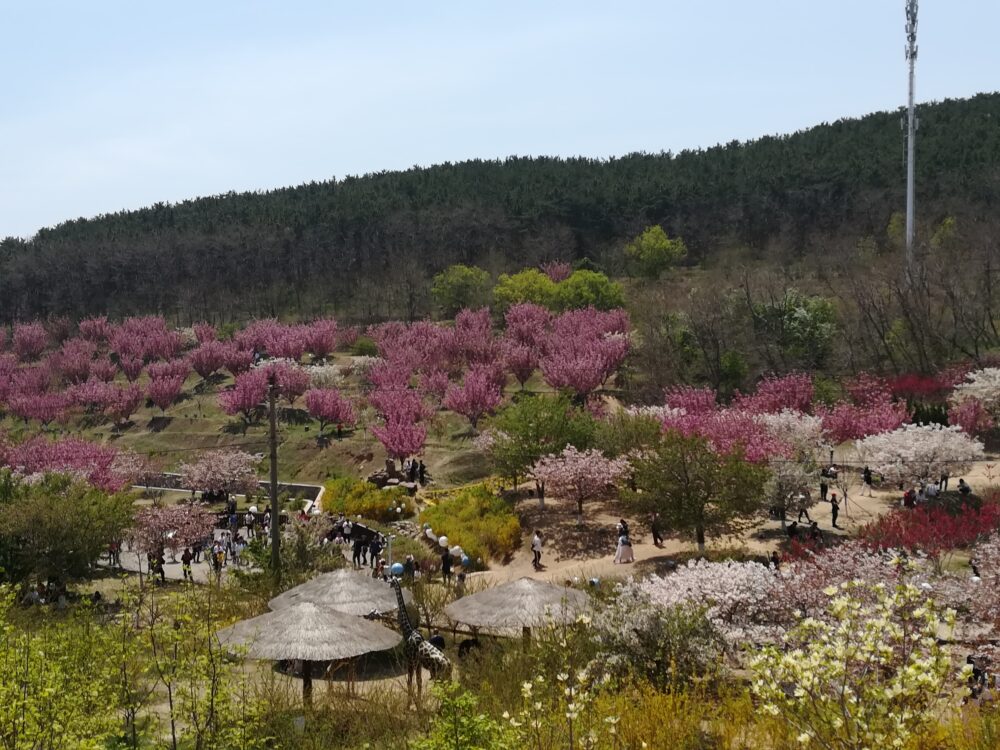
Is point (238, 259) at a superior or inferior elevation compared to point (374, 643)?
superior

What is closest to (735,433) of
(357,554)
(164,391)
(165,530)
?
(357,554)

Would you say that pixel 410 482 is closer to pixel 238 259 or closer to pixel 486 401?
pixel 486 401

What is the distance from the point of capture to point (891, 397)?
4266 cm

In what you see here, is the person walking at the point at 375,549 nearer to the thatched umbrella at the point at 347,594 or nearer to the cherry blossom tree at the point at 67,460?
the thatched umbrella at the point at 347,594

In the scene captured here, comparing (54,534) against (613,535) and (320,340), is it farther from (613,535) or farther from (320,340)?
(320,340)

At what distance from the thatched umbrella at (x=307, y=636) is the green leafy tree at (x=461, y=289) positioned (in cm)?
6849

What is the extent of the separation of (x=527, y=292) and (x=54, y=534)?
189 ft

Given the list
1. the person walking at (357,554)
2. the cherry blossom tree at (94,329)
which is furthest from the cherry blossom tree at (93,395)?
the person walking at (357,554)

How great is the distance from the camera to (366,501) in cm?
3488

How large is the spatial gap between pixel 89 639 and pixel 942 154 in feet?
358

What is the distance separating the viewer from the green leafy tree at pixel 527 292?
7788 centimetres

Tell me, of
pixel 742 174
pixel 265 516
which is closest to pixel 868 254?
pixel 742 174

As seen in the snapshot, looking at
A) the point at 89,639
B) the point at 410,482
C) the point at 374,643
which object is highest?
the point at 89,639

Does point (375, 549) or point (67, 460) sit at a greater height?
point (67, 460)
